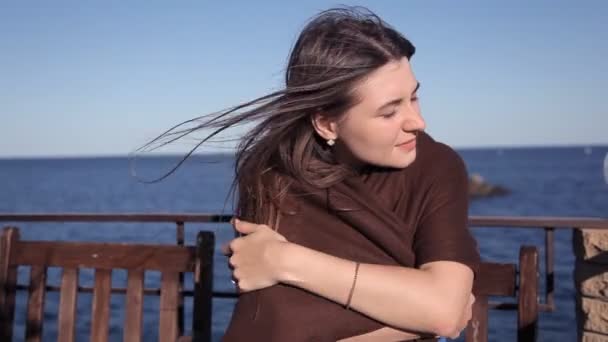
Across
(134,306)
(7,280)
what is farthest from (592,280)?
(7,280)

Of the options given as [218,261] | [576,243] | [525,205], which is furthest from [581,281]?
[525,205]

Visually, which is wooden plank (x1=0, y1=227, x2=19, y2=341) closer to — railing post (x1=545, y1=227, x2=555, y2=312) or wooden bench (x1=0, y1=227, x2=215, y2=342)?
wooden bench (x1=0, y1=227, x2=215, y2=342)

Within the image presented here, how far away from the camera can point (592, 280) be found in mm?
3240

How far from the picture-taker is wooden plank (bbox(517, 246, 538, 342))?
242cm

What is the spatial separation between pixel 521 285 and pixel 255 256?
1030 millimetres

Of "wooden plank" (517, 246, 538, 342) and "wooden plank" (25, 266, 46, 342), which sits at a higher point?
"wooden plank" (517, 246, 538, 342)

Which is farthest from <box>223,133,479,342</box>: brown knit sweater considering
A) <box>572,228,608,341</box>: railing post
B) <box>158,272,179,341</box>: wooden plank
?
<box>572,228,608,341</box>: railing post

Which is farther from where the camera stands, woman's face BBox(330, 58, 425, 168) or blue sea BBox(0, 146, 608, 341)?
blue sea BBox(0, 146, 608, 341)

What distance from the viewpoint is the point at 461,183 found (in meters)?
1.87

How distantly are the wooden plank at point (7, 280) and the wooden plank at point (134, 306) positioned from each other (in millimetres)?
671

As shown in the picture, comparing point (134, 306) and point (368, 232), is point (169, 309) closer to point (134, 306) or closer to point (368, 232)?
point (134, 306)

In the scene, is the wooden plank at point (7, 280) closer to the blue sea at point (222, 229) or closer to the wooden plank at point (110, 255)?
the wooden plank at point (110, 255)

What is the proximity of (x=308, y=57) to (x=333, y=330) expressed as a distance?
74cm

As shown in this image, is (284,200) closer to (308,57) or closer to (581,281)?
(308,57)
